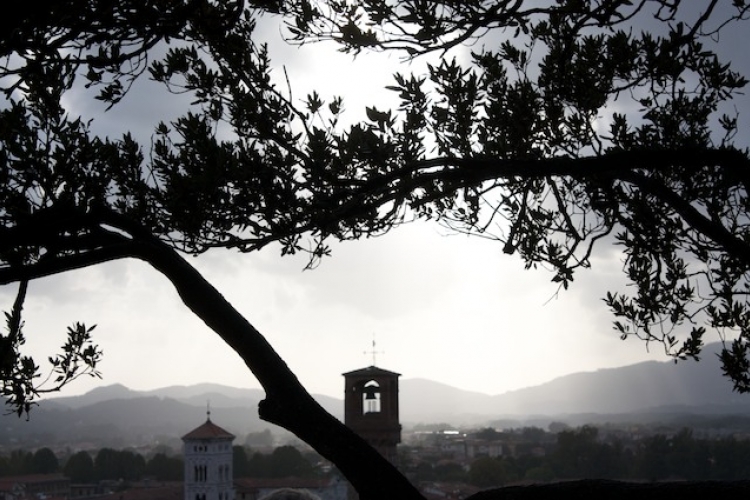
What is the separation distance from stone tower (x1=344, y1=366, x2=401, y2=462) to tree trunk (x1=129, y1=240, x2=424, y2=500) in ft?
106

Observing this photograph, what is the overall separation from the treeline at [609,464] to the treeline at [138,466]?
58.3 feet

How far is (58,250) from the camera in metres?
4.19

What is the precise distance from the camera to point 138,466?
375 ft

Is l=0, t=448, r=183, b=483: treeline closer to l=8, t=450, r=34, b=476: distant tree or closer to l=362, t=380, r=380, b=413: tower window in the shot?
l=8, t=450, r=34, b=476: distant tree

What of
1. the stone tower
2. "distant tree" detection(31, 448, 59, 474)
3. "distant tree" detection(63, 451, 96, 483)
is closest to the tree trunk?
the stone tower

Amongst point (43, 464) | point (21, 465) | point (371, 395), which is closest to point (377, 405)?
point (371, 395)

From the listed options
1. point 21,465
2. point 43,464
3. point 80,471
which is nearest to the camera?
point 80,471

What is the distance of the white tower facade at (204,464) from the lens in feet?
Answer: 216

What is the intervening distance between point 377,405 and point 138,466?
87382 mm

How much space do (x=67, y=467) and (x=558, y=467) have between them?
7041cm

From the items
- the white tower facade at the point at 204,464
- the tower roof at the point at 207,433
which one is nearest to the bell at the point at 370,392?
the tower roof at the point at 207,433

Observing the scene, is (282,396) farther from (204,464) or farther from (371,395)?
(204,464)

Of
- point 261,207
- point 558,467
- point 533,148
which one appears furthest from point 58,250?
point 558,467

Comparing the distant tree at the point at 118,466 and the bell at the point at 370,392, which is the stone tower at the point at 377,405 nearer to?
the bell at the point at 370,392
